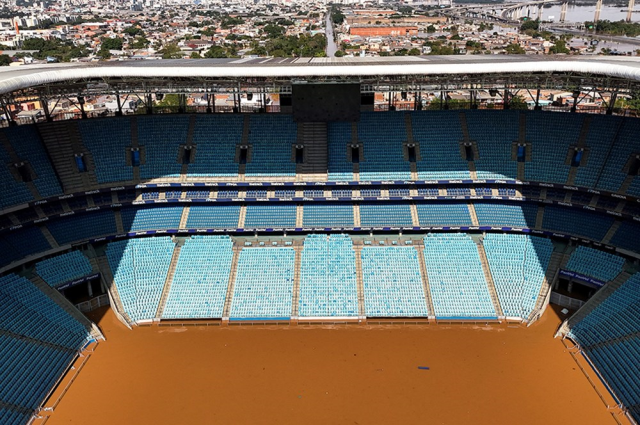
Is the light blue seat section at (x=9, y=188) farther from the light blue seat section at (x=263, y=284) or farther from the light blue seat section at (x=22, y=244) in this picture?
the light blue seat section at (x=263, y=284)

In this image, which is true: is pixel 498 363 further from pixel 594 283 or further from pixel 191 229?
pixel 191 229

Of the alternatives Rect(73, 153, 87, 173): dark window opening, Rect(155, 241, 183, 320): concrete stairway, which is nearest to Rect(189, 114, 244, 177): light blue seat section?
Rect(155, 241, 183, 320): concrete stairway

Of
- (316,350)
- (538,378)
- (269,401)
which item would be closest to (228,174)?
(316,350)

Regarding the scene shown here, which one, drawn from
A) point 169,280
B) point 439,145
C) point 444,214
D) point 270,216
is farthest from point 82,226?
point 439,145

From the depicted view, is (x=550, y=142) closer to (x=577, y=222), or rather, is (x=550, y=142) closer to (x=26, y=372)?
(x=577, y=222)

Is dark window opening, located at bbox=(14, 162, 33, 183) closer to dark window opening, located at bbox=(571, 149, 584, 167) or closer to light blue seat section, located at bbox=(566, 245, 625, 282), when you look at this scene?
light blue seat section, located at bbox=(566, 245, 625, 282)
